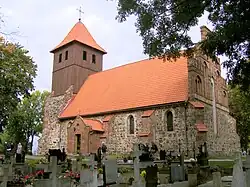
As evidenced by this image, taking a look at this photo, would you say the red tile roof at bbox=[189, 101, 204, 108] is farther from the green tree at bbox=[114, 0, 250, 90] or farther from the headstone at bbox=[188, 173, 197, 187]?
the headstone at bbox=[188, 173, 197, 187]

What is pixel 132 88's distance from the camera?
23.7 m

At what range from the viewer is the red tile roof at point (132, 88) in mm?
20641

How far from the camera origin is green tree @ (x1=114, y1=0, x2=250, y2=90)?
26.0ft

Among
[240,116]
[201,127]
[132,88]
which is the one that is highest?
[132,88]

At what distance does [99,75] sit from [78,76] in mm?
2157

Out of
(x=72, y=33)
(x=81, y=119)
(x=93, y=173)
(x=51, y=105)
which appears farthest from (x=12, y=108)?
(x=72, y=33)

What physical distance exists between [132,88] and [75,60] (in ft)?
27.4

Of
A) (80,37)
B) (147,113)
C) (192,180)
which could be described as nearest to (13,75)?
(192,180)

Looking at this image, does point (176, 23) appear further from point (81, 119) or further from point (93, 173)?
point (81, 119)

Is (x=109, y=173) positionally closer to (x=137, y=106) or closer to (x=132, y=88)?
(x=137, y=106)

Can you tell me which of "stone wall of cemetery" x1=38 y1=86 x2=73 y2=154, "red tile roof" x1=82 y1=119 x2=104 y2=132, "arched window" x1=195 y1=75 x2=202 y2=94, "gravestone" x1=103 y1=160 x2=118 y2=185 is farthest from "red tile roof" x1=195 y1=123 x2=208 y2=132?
"stone wall of cemetery" x1=38 y1=86 x2=73 y2=154

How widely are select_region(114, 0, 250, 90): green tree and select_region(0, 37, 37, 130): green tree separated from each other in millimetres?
5819

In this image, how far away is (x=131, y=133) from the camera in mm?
21250

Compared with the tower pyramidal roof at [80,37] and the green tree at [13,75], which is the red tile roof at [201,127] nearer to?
the green tree at [13,75]
